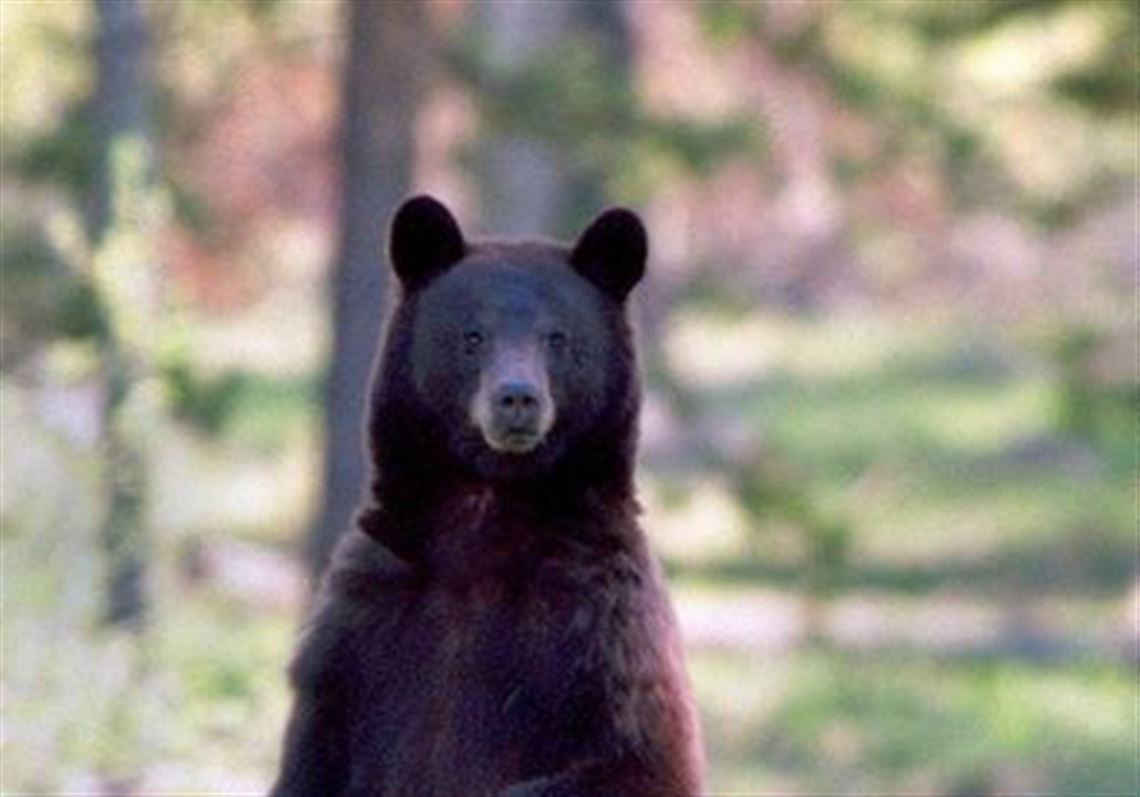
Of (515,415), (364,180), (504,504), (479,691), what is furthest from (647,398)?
(515,415)

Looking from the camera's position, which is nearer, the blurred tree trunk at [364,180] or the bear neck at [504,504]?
the bear neck at [504,504]

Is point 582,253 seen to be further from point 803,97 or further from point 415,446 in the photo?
point 803,97

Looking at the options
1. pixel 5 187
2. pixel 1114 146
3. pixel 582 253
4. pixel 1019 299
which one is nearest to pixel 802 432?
pixel 1019 299

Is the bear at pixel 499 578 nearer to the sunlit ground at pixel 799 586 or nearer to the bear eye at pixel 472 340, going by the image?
the bear eye at pixel 472 340

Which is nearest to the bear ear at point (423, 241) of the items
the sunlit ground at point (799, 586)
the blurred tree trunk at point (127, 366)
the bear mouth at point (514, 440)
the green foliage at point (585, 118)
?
the bear mouth at point (514, 440)

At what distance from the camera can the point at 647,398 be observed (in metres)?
14.4

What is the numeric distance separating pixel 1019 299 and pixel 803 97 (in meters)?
4.15

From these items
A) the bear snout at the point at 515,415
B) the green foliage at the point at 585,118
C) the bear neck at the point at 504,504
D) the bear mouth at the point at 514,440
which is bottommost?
the bear neck at the point at 504,504

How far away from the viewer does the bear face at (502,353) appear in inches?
280

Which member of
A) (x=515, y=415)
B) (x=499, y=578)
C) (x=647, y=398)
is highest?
(x=647, y=398)

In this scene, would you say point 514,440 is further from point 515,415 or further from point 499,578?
point 499,578

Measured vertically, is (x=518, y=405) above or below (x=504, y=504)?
above

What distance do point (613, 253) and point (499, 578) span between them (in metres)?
0.69

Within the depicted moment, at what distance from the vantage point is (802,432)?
35625mm
